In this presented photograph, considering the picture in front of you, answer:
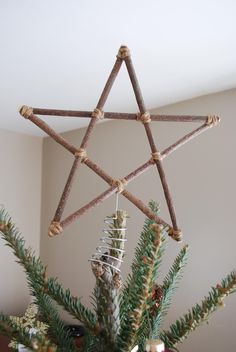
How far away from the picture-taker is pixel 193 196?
1316 mm

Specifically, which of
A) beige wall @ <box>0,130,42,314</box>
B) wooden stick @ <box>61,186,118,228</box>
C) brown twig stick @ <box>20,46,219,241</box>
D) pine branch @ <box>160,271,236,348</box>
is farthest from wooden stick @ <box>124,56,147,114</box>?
beige wall @ <box>0,130,42,314</box>

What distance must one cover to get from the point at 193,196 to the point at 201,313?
39.1 inches

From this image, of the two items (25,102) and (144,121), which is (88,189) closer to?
(25,102)

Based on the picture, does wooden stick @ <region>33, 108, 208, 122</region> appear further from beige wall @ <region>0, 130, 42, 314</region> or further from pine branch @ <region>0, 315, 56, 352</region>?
beige wall @ <region>0, 130, 42, 314</region>

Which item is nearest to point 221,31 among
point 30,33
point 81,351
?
point 30,33

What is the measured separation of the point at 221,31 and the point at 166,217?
0.78 m

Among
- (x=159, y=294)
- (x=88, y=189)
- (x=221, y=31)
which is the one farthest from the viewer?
(x=88, y=189)

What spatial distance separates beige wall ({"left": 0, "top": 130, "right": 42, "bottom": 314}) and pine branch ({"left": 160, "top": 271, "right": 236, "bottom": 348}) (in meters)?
1.58

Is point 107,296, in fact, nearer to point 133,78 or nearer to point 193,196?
point 133,78

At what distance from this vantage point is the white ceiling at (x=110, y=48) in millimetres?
746

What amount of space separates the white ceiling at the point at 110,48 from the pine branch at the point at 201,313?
652 mm

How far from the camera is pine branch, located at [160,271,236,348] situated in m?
0.35

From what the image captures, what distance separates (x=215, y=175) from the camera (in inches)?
49.9

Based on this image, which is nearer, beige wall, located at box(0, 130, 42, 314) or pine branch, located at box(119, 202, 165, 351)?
pine branch, located at box(119, 202, 165, 351)
